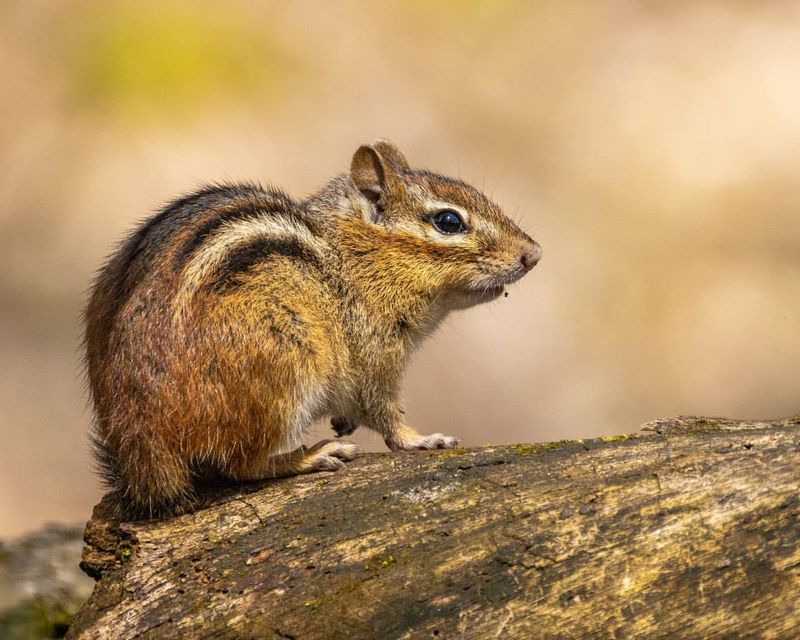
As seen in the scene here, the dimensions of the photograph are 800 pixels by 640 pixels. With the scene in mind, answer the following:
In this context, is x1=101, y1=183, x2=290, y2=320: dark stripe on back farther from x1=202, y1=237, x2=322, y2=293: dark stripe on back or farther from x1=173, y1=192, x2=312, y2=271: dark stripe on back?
x1=202, y1=237, x2=322, y2=293: dark stripe on back

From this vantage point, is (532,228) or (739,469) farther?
(532,228)

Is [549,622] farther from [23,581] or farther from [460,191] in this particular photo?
[23,581]

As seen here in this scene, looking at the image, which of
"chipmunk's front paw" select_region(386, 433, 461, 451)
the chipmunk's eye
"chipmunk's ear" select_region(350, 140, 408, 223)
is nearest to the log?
"chipmunk's front paw" select_region(386, 433, 461, 451)

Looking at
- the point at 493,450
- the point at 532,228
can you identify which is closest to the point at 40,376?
the point at 532,228

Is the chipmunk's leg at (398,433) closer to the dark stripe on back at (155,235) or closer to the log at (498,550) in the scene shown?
the log at (498,550)

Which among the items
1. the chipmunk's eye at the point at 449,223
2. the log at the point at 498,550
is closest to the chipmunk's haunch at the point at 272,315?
the chipmunk's eye at the point at 449,223

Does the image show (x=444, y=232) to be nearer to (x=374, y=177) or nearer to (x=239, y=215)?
(x=374, y=177)

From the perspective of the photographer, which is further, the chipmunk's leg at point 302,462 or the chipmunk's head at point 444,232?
the chipmunk's head at point 444,232
